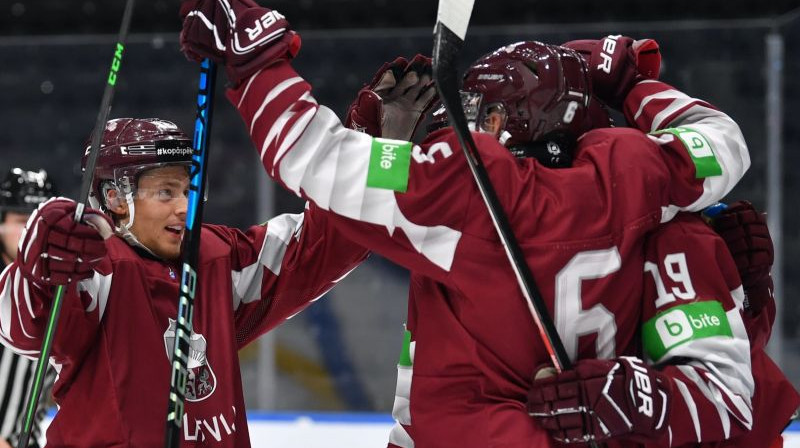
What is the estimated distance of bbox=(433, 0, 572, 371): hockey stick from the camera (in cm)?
151

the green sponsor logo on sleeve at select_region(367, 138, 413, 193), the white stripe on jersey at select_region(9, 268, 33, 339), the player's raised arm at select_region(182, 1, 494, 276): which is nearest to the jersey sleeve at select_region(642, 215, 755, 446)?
the player's raised arm at select_region(182, 1, 494, 276)

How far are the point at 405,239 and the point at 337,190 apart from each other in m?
0.12

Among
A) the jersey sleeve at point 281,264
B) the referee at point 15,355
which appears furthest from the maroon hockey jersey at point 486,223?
the referee at point 15,355

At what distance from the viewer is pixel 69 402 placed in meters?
1.89

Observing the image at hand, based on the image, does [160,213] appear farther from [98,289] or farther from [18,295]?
[18,295]

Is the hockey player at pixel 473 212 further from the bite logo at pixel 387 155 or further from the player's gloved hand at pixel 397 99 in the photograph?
the player's gloved hand at pixel 397 99

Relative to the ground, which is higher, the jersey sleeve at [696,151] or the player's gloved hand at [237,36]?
the player's gloved hand at [237,36]

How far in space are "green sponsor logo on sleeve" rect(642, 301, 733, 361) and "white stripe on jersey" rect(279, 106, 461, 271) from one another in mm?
353

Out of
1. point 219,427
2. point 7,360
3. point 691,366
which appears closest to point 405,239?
point 691,366

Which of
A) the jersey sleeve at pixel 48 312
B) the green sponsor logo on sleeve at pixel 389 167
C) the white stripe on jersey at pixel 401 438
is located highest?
the green sponsor logo on sleeve at pixel 389 167

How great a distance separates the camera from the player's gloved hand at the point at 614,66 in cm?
192

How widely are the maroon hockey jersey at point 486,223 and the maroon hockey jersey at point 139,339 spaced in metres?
0.45

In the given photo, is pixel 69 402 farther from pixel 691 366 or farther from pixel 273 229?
pixel 691 366

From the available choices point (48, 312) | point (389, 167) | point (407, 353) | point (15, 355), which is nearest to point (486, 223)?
point (389, 167)
